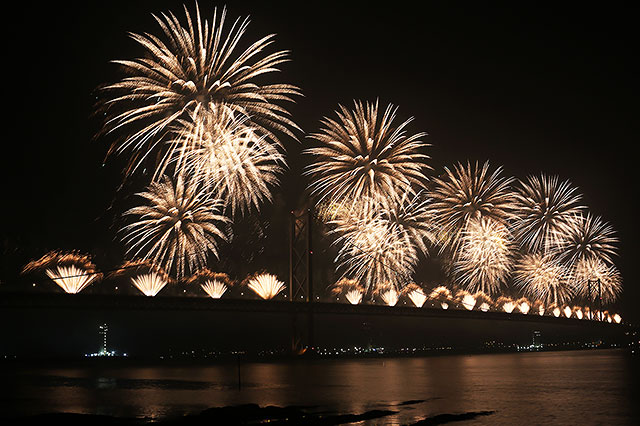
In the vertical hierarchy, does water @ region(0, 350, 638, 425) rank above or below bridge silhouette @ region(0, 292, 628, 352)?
below

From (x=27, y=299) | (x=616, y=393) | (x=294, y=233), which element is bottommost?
(x=616, y=393)

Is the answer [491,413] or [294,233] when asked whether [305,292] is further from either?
[491,413]

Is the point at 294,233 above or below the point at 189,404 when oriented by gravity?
above

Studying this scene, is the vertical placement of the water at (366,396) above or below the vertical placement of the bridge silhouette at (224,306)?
below

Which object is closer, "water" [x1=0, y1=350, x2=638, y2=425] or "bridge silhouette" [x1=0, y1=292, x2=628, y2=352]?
"water" [x1=0, y1=350, x2=638, y2=425]

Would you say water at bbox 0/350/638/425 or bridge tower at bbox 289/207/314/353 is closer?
water at bbox 0/350/638/425

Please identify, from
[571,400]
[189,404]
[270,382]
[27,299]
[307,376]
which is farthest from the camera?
[27,299]

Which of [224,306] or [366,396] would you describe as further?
[224,306]

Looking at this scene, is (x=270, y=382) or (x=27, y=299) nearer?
(x=270, y=382)

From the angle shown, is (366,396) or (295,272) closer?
(366,396)

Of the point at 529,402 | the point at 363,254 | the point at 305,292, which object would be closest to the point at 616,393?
the point at 529,402

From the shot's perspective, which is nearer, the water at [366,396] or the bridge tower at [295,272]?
the water at [366,396]
